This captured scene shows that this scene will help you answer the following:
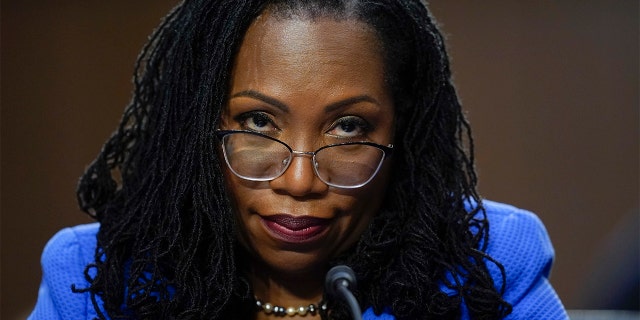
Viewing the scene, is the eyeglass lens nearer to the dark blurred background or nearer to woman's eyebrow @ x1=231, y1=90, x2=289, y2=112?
woman's eyebrow @ x1=231, y1=90, x2=289, y2=112

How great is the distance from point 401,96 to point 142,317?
61 centimetres

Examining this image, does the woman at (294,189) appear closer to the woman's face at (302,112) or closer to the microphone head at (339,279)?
the woman's face at (302,112)

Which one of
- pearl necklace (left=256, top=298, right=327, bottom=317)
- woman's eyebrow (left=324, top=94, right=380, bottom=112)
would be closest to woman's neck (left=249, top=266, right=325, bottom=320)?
pearl necklace (left=256, top=298, right=327, bottom=317)

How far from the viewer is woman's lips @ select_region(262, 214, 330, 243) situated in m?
1.52

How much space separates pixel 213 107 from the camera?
151cm

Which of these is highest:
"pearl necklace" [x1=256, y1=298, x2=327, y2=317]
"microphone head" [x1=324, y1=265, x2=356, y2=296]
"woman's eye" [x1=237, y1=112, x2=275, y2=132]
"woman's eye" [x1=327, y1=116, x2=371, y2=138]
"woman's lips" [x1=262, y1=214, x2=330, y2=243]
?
"woman's eye" [x1=237, y1=112, x2=275, y2=132]

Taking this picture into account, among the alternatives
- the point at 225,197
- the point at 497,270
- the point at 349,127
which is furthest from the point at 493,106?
the point at 225,197

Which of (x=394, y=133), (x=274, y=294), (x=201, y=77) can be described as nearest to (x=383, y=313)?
(x=274, y=294)

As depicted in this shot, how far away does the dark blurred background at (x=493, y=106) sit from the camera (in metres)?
2.79

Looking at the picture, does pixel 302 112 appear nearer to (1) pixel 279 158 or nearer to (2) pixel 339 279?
(1) pixel 279 158

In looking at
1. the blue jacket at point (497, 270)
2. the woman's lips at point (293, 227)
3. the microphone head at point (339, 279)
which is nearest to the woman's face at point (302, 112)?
the woman's lips at point (293, 227)

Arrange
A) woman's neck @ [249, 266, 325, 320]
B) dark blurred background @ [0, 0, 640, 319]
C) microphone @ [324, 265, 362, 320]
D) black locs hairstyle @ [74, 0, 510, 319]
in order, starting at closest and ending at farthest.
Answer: microphone @ [324, 265, 362, 320] → black locs hairstyle @ [74, 0, 510, 319] → woman's neck @ [249, 266, 325, 320] → dark blurred background @ [0, 0, 640, 319]

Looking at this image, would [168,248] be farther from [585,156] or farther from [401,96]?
[585,156]

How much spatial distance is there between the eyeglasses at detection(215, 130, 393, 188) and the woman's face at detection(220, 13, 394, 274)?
1 centimetres
